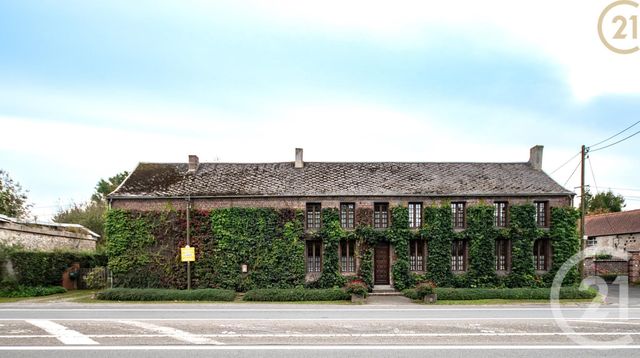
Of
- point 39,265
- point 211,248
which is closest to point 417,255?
point 211,248

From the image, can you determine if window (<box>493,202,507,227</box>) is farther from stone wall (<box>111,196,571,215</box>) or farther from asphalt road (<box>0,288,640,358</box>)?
asphalt road (<box>0,288,640,358</box>)

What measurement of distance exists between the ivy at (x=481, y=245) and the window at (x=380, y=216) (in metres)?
4.74

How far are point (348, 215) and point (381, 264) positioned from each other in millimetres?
3465

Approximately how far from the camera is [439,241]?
2552cm

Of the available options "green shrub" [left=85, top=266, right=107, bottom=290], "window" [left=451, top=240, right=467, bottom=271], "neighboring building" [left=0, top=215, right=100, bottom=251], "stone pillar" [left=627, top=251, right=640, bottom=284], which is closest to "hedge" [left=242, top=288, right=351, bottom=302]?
"window" [left=451, top=240, right=467, bottom=271]

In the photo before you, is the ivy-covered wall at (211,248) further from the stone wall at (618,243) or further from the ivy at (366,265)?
the stone wall at (618,243)

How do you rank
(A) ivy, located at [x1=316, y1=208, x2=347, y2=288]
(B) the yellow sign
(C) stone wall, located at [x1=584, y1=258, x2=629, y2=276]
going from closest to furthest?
(B) the yellow sign → (A) ivy, located at [x1=316, y1=208, x2=347, y2=288] → (C) stone wall, located at [x1=584, y1=258, x2=629, y2=276]

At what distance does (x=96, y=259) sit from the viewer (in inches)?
1272

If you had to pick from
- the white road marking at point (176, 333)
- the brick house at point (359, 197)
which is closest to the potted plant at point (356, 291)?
the brick house at point (359, 197)

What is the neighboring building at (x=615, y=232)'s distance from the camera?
37594 millimetres

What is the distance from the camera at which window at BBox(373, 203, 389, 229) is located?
25737 millimetres

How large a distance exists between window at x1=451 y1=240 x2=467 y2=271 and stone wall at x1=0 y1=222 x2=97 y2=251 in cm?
2618

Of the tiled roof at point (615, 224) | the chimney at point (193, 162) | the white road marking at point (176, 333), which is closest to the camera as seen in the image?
the white road marking at point (176, 333)

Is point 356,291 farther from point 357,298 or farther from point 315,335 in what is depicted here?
point 315,335
